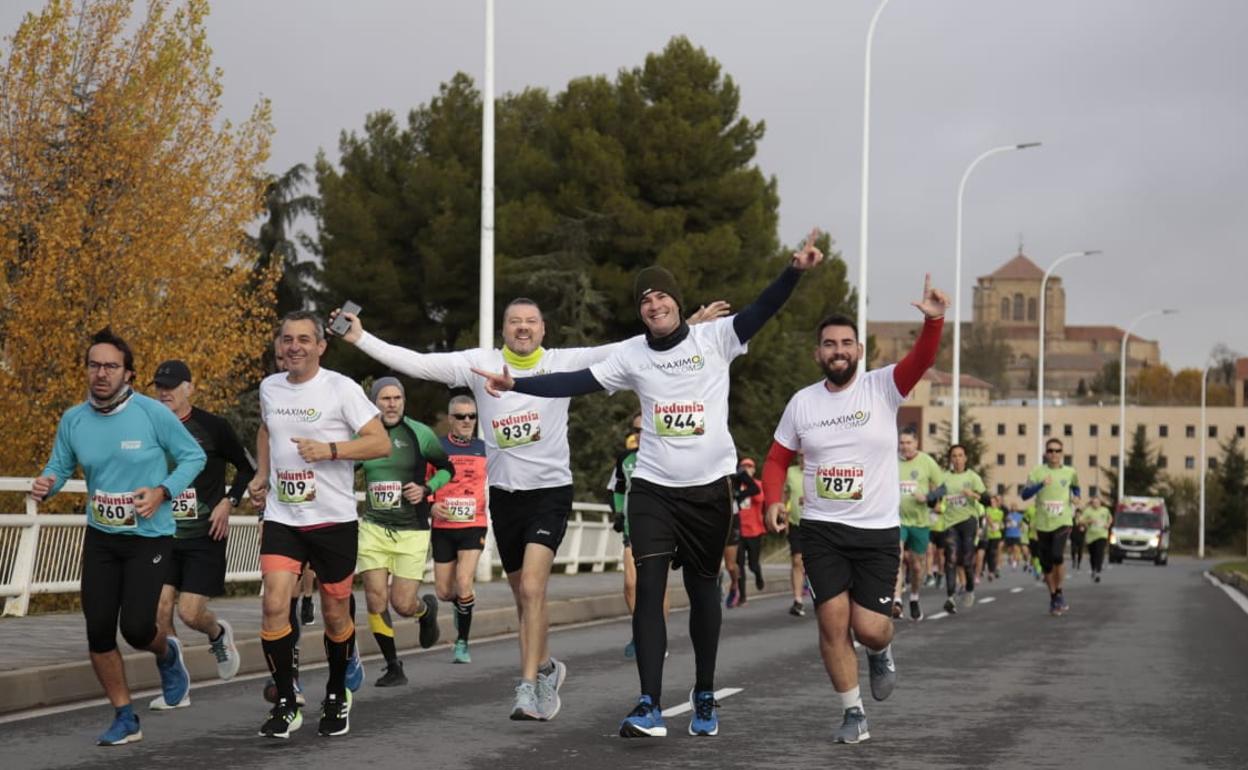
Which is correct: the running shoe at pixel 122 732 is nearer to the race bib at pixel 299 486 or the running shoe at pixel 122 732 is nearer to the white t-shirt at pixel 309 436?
the white t-shirt at pixel 309 436

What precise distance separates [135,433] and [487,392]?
2104 millimetres

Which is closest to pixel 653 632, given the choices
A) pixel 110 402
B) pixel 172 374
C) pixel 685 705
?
pixel 685 705

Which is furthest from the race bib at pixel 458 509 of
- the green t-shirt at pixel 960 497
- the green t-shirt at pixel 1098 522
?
the green t-shirt at pixel 1098 522

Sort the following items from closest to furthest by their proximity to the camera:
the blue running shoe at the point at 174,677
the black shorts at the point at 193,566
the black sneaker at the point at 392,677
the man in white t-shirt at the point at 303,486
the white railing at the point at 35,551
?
the man in white t-shirt at the point at 303,486 → the blue running shoe at the point at 174,677 → the black shorts at the point at 193,566 → the black sneaker at the point at 392,677 → the white railing at the point at 35,551

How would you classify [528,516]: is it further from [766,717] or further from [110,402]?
[110,402]

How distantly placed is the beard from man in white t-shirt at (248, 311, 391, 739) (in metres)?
2.21

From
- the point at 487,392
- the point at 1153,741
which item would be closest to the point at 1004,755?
the point at 1153,741

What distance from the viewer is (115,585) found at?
9.20m

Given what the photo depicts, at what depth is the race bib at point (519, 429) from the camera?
34.6 ft

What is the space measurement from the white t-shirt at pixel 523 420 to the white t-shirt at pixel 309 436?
37.2 inches

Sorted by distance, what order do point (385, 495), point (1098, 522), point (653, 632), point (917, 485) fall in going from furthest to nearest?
point (1098, 522)
point (917, 485)
point (385, 495)
point (653, 632)

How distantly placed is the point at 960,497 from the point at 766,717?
14.5 meters

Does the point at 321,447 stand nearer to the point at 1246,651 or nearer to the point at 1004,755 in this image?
the point at 1004,755

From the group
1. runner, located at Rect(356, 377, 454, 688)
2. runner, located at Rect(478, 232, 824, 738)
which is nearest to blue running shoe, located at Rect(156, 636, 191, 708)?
runner, located at Rect(356, 377, 454, 688)
